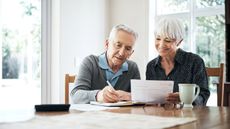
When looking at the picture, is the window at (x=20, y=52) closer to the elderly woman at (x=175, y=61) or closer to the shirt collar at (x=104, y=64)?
the shirt collar at (x=104, y=64)

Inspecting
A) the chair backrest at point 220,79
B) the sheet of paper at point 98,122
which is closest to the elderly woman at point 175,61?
the chair backrest at point 220,79

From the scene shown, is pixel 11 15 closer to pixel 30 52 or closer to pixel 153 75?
pixel 30 52

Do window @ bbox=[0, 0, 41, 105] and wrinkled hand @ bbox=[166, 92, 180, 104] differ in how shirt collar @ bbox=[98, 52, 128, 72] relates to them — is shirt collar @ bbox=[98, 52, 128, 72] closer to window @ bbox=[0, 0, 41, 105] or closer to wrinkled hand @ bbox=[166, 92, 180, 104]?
wrinkled hand @ bbox=[166, 92, 180, 104]

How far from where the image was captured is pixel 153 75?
2.13 metres

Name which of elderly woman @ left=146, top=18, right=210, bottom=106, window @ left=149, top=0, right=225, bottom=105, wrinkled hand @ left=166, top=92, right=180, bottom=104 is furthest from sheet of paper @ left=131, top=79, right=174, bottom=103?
window @ left=149, top=0, right=225, bottom=105

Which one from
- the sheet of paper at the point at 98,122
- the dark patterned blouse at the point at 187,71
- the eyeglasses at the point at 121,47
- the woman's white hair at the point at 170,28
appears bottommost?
the sheet of paper at the point at 98,122

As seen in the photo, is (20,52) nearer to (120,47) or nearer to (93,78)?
(93,78)

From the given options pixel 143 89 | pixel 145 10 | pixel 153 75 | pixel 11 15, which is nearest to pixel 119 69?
pixel 153 75

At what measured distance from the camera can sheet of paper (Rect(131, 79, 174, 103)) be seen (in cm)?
158

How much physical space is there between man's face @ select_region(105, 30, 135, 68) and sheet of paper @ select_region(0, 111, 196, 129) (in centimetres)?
67

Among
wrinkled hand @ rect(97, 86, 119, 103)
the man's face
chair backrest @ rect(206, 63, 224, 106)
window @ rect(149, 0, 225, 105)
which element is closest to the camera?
wrinkled hand @ rect(97, 86, 119, 103)

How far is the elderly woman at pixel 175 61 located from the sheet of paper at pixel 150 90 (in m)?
0.24

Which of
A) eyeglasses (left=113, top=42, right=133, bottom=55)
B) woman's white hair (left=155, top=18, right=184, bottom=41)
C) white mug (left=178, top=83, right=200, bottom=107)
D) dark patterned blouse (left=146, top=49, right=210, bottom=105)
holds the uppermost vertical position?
woman's white hair (left=155, top=18, right=184, bottom=41)

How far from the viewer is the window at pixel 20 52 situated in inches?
135
